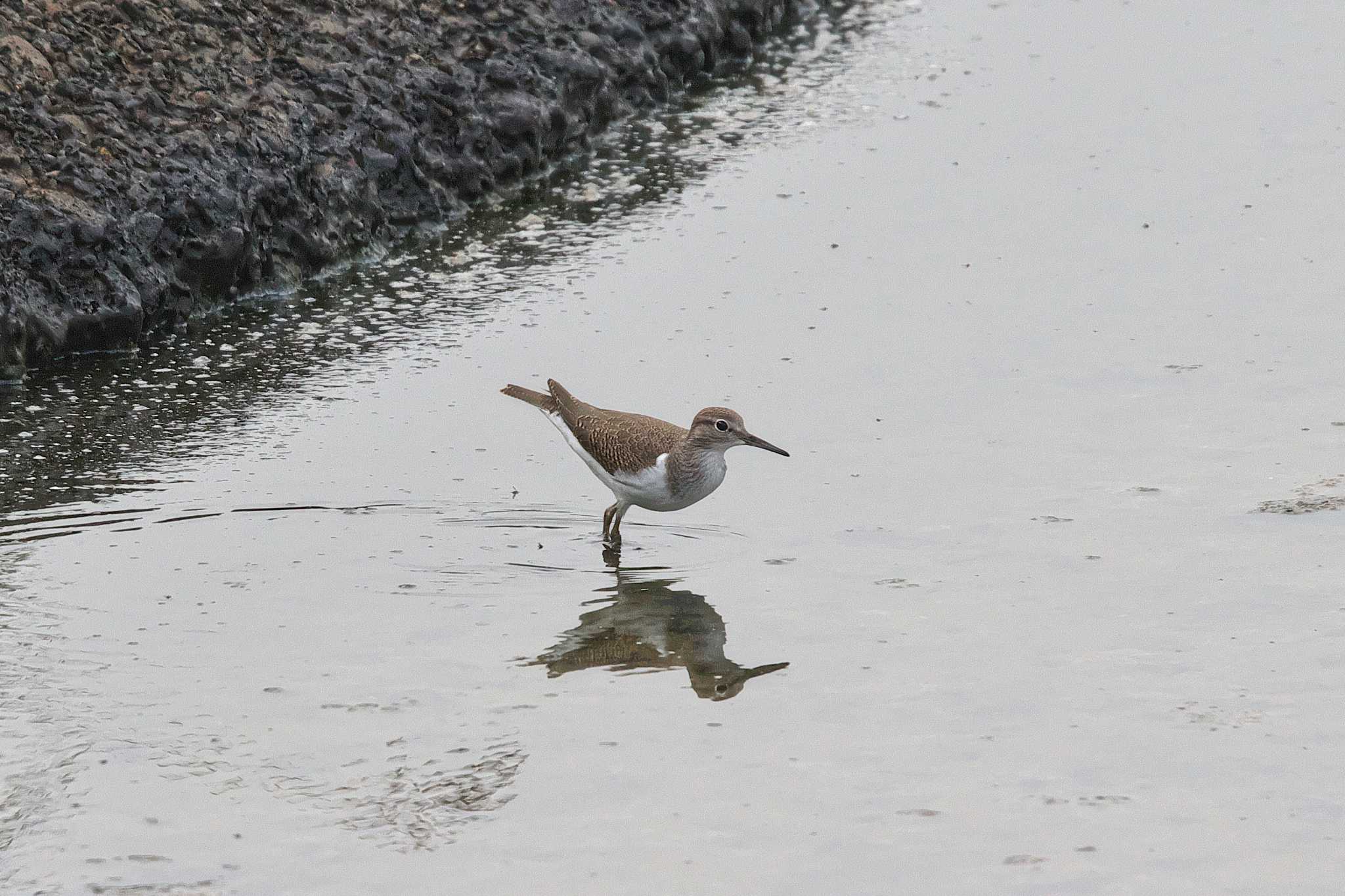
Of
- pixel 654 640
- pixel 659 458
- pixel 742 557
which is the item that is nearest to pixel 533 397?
pixel 659 458

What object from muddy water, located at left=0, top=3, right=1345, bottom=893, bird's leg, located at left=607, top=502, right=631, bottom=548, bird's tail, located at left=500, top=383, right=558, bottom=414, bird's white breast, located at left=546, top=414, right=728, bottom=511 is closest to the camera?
muddy water, located at left=0, top=3, right=1345, bottom=893

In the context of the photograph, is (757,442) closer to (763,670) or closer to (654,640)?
(654,640)

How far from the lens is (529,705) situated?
23.6ft

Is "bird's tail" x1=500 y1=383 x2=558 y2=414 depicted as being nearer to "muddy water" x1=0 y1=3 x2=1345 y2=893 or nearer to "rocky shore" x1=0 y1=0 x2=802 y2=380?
"muddy water" x1=0 y1=3 x2=1345 y2=893

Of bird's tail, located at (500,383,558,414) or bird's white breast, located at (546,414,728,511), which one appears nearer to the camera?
bird's white breast, located at (546,414,728,511)

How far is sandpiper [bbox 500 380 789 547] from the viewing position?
888 centimetres

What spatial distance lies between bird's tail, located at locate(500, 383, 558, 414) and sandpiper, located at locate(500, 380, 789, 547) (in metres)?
0.55

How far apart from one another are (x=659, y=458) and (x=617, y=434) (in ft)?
1.16

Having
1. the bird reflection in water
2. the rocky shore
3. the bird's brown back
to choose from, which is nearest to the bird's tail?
the bird's brown back

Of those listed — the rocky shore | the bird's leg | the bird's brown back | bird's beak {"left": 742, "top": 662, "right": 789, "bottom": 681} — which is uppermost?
the rocky shore

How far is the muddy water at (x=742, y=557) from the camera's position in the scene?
6273mm

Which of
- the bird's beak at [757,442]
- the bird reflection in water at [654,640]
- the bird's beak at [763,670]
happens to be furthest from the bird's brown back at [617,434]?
the bird's beak at [763,670]

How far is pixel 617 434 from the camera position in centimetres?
913

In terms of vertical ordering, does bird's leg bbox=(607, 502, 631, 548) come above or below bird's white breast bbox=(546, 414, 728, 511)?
below
